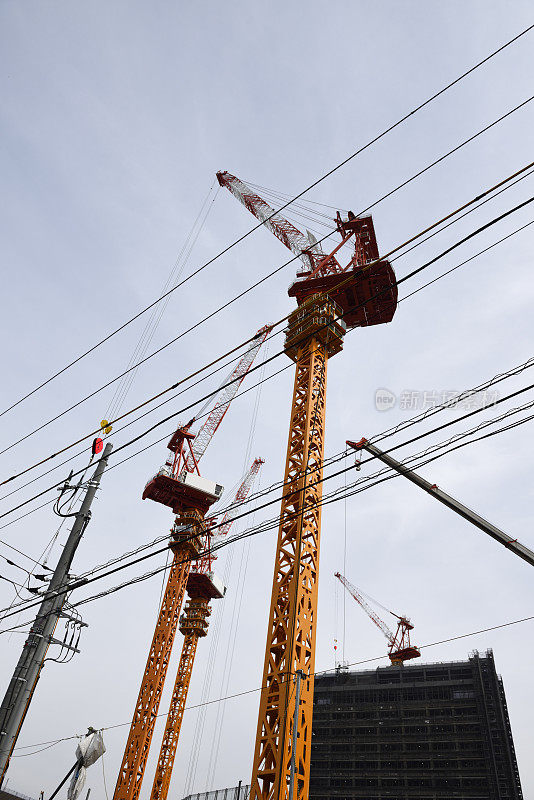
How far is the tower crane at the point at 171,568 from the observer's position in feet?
117

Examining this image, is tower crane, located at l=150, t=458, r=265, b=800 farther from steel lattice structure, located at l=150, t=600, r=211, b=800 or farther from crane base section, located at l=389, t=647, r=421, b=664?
crane base section, located at l=389, t=647, r=421, b=664

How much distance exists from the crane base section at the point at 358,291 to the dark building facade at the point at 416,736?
64.8 m

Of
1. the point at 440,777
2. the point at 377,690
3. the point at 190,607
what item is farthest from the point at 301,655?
the point at 377,690

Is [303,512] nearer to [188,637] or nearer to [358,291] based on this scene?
[358,291]

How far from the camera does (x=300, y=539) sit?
1866cm

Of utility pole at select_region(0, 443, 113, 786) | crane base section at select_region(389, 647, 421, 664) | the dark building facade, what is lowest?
utility pole at select_region(0, 443, 113, 786)

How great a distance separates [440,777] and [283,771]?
66.5 meters

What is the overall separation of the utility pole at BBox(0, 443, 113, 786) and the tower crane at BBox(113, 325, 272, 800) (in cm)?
1633

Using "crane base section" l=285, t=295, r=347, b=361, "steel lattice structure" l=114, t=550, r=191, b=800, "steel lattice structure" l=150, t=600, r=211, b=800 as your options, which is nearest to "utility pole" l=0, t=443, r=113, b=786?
"crane base section" l=285, t=295, r=347, b=361

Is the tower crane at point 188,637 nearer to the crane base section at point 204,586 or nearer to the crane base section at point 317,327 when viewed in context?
the crane base section at point 204,586

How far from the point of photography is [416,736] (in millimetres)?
71188

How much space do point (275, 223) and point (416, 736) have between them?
225ft

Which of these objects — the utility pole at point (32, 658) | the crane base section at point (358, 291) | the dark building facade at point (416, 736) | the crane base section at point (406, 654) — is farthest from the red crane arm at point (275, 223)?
the crane base section at point (406, 654)

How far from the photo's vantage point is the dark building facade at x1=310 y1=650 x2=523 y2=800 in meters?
65.9
